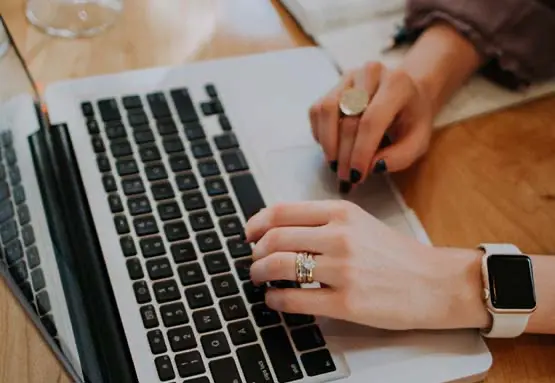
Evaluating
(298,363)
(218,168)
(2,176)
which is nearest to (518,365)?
(298,363)

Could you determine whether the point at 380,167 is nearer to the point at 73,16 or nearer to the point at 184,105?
the point at 184,105

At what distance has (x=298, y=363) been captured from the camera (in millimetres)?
605

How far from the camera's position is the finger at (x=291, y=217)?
0.67 metres

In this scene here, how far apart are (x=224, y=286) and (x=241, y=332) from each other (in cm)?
5

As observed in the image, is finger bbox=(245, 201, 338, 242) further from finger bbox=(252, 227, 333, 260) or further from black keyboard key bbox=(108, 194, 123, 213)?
black keyboard key bbox=(108, 194, 123, 213)

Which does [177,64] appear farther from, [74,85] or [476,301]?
[476,301]

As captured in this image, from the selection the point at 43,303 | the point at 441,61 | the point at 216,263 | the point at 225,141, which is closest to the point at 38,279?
the point at 43,303

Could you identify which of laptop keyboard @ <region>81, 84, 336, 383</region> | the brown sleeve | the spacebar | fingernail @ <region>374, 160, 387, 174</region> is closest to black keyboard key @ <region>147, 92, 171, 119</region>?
laptop keyboard @ <region>81, 84, 336, 383</region>

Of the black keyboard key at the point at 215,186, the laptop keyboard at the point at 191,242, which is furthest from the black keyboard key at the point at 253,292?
the black keyboard key at the point at 215,186

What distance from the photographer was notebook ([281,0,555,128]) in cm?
86

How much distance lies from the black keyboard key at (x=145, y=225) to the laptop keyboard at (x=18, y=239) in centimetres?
9

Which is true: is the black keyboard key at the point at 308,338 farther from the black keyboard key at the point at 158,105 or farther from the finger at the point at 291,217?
the black keyboard key at the point at 158,105

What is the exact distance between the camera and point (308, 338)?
625 millimetres

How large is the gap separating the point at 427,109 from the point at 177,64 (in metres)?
0.27
